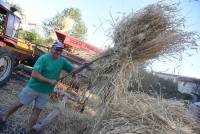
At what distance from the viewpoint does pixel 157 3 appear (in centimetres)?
596

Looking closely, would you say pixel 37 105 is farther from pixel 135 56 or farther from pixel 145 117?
pixel 145 117

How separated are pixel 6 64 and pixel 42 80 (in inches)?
151

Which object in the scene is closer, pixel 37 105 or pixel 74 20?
pixel 37 105

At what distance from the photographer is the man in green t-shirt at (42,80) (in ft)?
20.3

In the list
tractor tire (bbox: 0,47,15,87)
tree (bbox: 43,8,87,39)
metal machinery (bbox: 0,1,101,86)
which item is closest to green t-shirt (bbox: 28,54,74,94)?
metal machinery (bbox: 0,1,101,86)

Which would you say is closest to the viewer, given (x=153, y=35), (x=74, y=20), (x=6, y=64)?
(x=153, y=35)

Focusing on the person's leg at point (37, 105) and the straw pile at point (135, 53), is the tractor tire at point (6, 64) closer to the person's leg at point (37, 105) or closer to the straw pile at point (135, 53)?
the person's leg at point (37, 105)

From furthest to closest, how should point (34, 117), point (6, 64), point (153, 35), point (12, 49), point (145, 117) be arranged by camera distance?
point (12, 49) → point (6, 64) → point (34, 117) → point (153, 35) → point (145, 117)

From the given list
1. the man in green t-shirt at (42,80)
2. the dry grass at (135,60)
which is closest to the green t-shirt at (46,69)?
the man in green t-shirt at (42,80)

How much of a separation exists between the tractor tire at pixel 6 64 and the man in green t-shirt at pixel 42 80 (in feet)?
10.3

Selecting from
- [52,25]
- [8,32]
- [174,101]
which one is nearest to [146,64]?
[174,101]

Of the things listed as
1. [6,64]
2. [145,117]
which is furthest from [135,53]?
[6,64]

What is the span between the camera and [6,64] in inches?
380

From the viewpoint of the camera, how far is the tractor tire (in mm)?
9344
